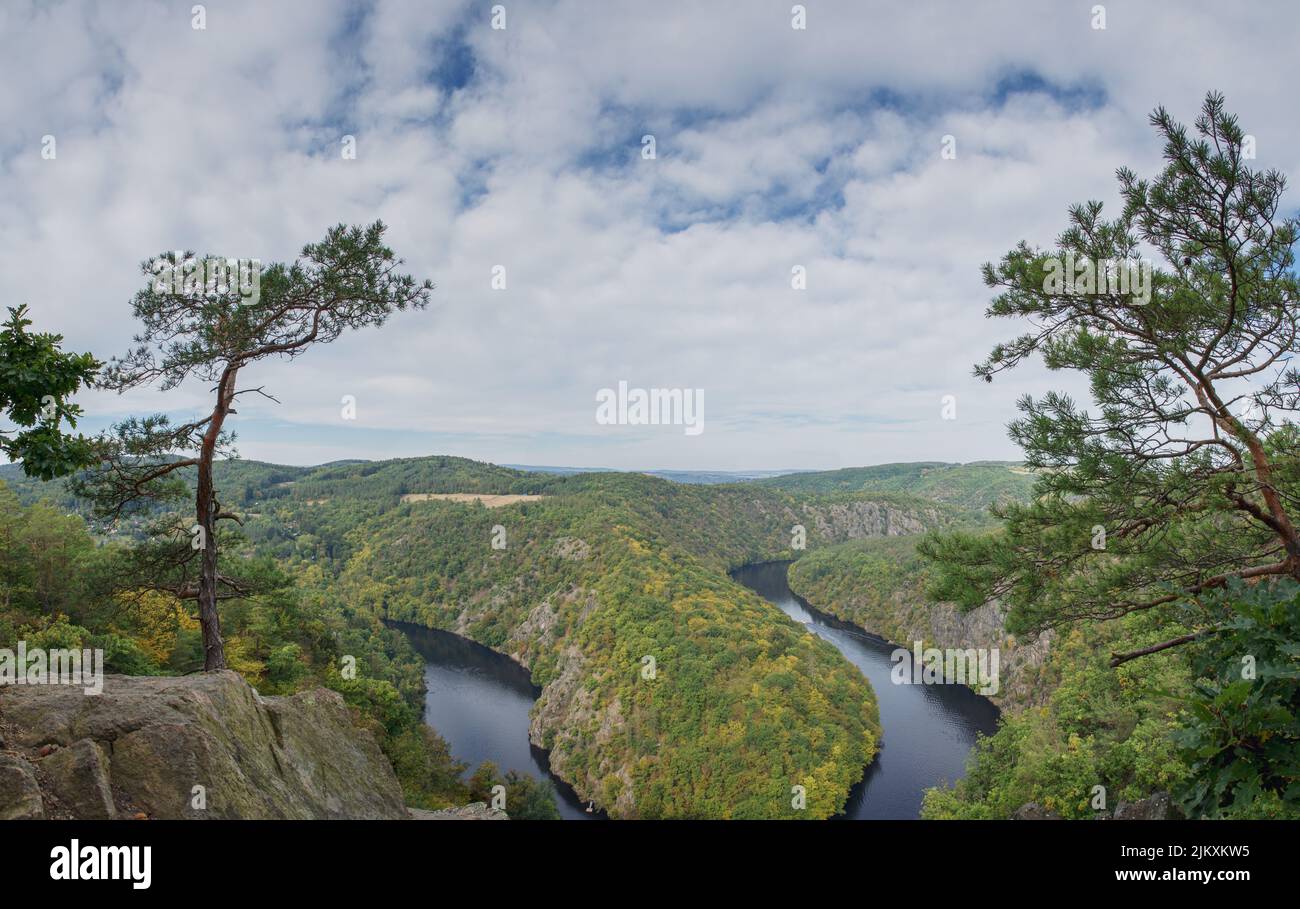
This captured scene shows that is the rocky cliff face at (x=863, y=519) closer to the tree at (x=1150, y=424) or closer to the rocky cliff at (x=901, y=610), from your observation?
the rocky cliff at (x=901, y=610)

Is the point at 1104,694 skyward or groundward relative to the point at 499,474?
groundward

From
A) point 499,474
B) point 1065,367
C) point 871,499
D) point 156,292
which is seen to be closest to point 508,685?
point 156,292

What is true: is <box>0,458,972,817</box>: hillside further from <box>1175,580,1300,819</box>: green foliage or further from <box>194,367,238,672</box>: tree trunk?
<box>1175,580,1300,819</box>: green foliage

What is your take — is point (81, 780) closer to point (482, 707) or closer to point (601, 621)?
point (601, 621)

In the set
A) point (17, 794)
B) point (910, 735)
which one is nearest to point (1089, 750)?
point (17, 794)

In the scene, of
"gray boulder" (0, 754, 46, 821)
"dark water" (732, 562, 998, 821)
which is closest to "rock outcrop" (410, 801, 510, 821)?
"gray boulder" (0, 754, 46, 821)
